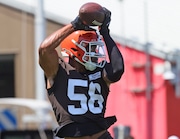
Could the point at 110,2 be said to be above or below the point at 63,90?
above

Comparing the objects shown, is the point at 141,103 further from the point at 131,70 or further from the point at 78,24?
the point at 78,24

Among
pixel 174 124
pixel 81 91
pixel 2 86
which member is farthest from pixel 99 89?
pixel 2 86

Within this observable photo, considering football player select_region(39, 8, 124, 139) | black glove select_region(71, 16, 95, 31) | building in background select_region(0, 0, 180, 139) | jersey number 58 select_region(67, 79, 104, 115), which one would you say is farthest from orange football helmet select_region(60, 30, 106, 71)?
building in background select_region(0, 0, 180, 139)

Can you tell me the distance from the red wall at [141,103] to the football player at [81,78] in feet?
27.1

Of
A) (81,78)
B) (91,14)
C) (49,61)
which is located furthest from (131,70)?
(91,14)

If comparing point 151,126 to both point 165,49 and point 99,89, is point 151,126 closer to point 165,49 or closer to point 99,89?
point 165,49

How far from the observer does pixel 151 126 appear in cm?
1316

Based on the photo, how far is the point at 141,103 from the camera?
44.0 feet

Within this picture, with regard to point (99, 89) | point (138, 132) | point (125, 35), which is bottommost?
point (138, 132)

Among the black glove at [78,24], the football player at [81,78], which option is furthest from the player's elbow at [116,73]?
the black glove at [78,24]

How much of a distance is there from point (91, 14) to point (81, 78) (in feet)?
1.71

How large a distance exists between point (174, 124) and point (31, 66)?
337 cm

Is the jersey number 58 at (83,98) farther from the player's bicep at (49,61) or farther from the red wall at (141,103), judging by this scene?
the red wall at (141,103)

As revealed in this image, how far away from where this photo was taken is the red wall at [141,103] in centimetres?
1291
